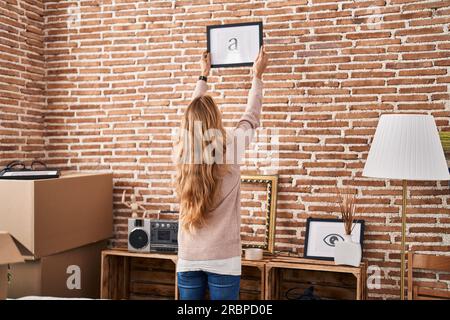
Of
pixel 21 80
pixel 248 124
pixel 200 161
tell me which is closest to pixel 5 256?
pixel 200 161

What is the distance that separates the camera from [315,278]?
11.6 ft

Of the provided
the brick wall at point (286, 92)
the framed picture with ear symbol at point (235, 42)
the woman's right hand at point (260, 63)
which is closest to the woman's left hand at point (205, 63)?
the framed picture with ear symbol at point (235, 42)

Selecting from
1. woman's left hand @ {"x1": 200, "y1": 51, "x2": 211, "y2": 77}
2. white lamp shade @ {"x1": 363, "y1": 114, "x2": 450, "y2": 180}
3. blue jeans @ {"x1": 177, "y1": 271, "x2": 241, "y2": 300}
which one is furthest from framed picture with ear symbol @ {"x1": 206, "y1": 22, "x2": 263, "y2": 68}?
blue jeans @ {"x1": 177, "y1": 271, "x2": 241, "y2": 300}

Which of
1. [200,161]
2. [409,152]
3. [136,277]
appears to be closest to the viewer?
[200,161]

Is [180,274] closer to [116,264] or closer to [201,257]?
[201,257]

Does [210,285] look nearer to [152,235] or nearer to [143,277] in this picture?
[152,235]

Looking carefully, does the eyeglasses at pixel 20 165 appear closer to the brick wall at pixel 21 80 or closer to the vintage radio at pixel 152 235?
the brick wall at pixel 21 80

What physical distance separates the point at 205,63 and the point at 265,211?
3.73ft

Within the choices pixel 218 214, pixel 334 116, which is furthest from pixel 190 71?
pixel 218 214

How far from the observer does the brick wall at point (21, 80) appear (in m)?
3.76

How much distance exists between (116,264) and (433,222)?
229 centimetres

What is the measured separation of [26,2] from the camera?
3986 mm

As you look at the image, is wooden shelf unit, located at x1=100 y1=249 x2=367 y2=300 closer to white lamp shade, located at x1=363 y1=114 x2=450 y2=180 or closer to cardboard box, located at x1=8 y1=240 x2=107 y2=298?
cardboard box, located at x1=8 y1=240 x2=107 y2=298

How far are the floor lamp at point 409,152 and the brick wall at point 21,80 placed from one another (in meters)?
2.64
